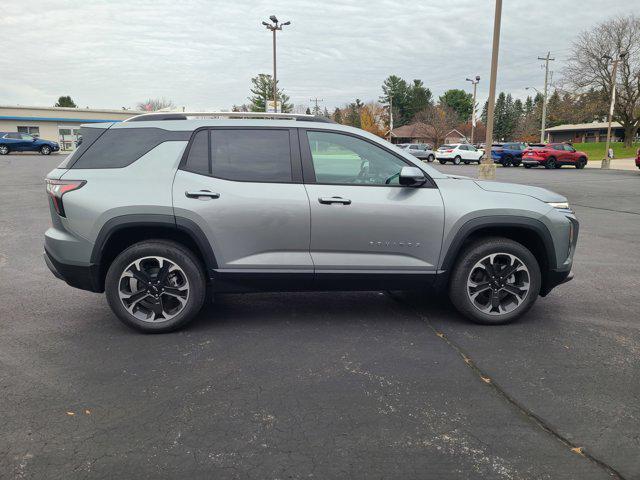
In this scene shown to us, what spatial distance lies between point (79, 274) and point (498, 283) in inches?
142

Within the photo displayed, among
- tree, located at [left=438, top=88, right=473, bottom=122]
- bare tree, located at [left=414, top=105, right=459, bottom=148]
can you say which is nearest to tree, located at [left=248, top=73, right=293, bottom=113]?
bare tree, located at [left=414, top=105, right=459, bottom=148]

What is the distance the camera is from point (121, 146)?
4.37m

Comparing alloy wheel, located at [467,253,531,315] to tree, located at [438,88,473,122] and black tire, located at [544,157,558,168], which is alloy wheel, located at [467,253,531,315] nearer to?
black tire, located at [544,157,558,168]

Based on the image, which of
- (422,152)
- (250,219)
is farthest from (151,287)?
(422,152)

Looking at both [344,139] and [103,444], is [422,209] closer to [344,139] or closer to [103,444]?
[344,139]

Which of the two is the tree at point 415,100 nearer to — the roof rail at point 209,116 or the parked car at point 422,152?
the parked car at point 422,152

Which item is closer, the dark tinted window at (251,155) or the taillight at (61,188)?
the taillight at (61,188)

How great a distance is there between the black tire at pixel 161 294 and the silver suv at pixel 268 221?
0.01m

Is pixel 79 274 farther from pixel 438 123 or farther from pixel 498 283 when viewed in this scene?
pixel 438 123

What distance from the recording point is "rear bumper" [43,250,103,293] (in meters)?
4.24

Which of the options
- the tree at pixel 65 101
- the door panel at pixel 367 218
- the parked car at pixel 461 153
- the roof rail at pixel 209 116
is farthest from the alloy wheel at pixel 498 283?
the tree at pixel 65 101

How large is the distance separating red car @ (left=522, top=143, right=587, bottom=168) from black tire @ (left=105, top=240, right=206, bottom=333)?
33.4 meters

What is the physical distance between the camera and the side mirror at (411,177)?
4.21m

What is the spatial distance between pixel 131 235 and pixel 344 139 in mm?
2024
